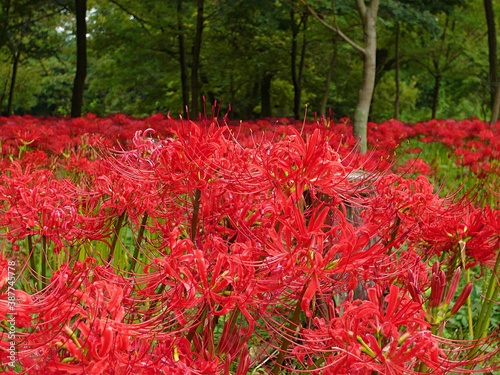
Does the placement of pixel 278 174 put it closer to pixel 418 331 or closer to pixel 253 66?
pixel 418 331

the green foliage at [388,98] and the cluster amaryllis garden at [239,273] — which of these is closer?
the cluster amaryllis garden at [239,273]

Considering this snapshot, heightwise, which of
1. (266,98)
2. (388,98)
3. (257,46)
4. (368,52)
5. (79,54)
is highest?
(257,46)

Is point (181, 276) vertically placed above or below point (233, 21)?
below

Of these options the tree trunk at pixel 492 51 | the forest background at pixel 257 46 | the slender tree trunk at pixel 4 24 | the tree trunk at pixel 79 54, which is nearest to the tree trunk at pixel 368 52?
the forest background at pixel 257 46

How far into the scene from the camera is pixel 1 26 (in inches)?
512

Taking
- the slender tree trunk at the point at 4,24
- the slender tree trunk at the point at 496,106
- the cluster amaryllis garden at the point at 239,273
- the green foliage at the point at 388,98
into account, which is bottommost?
the cluster amaryllis garden at the point at 239,273

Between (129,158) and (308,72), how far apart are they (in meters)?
15.1

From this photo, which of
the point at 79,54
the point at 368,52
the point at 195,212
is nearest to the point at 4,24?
the point at 79,54

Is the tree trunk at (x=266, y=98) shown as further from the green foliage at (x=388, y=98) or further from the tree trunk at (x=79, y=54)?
the tree trunk at (x=79, y=54)

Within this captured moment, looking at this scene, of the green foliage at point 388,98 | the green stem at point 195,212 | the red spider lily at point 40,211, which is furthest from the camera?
the green foliage at point 388,98

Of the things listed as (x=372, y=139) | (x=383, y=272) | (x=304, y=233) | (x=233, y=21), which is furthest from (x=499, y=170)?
(x=233, y=21)

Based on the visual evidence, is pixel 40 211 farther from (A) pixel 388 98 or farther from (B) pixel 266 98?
(A) pixel 388 98

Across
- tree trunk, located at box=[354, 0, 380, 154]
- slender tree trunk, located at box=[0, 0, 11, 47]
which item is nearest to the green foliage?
slender tree trunk, located at box=[0, 0, 11, 47]

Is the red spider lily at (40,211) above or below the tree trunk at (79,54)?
below
